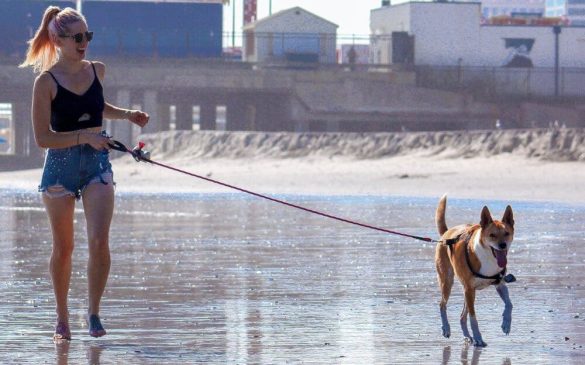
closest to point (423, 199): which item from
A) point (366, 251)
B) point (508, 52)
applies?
point (366, 251)

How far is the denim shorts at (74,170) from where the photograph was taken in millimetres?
7797

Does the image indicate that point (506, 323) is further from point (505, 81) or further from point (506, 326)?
point (505, 81)

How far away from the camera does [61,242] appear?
7918mm

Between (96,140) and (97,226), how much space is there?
1.52 feet

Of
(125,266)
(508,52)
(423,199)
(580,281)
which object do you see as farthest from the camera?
(508,52)

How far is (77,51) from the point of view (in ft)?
25.5

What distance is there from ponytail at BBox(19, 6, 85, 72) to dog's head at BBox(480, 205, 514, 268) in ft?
8.00

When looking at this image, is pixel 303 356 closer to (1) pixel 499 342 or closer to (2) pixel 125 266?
(1) pixel 499 342

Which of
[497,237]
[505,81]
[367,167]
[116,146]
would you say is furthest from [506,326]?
[505,81]

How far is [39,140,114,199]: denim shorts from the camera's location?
25.6 ft

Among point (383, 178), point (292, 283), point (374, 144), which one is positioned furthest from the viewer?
point (374, 144)

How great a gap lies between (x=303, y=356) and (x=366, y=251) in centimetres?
672

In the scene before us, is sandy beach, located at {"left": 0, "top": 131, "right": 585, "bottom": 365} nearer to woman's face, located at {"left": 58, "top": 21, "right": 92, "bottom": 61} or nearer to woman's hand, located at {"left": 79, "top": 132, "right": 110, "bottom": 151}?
woman's hand, located at {"left": 79, "top": 132, "right": 110, "bottom": 151}

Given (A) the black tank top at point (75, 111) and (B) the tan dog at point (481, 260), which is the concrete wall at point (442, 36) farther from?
(A) the black tank top at point (75, 111)
